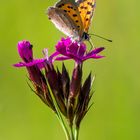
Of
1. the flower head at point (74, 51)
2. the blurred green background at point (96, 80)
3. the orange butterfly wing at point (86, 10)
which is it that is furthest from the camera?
the blurred green background at point (96, 80)

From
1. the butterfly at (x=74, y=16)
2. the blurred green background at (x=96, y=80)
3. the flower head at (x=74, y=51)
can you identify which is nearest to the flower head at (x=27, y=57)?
the flower head at (x=74, y=51)

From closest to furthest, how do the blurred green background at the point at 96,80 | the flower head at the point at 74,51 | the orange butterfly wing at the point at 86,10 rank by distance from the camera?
the flower head at the point at 74,51, the orange butterfly wing at the point at 86,10, the blurred green background at the point at 96,80

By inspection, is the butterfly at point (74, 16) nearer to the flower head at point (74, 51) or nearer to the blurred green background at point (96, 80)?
the flower head at point (74, 51)

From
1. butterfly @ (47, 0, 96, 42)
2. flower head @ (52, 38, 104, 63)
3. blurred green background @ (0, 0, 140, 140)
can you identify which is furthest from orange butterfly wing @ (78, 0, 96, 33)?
blurred green background @ (0, 0, 140, 140)

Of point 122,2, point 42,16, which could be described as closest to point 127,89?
point 122,2

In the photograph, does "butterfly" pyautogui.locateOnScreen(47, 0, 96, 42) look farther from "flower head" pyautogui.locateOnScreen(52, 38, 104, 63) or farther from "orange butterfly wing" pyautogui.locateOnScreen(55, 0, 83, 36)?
"flower head" pyautogui.locateOnScreen(52, 38, 104, 63)

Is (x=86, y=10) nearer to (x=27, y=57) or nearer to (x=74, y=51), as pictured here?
(x=74, y=51)
